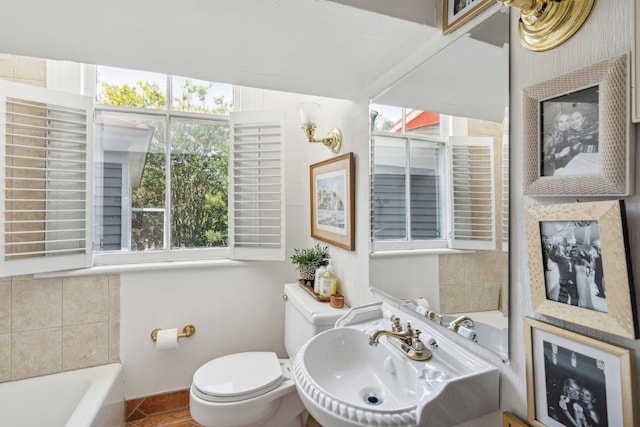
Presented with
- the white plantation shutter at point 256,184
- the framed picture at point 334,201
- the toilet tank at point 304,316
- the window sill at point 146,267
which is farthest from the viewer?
the white plantation shutter at point 256,184

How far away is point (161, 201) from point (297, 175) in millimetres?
950

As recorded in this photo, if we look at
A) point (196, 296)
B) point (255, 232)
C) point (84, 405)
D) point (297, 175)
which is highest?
point (297, 175)

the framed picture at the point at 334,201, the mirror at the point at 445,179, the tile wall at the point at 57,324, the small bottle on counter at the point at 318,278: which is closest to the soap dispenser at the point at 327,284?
the small bottle on counter at the point at 318,278

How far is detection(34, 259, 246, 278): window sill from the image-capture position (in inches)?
69.6

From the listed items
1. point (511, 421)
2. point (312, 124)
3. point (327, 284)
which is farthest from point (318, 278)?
point (511, 421)

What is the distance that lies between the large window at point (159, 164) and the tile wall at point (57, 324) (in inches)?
9.9

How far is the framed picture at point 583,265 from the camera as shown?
572 millimetres

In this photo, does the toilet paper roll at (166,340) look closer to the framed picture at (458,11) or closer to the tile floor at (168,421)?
the tile floor at (168,421)

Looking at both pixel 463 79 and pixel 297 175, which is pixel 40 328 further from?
pixel 463 79

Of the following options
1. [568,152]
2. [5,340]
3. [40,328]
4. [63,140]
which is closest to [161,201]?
[63,140]

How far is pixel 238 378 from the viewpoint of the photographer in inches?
60.3

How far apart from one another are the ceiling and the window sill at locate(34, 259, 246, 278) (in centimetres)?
113

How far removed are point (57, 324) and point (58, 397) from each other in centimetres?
38

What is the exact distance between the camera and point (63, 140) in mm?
1703
